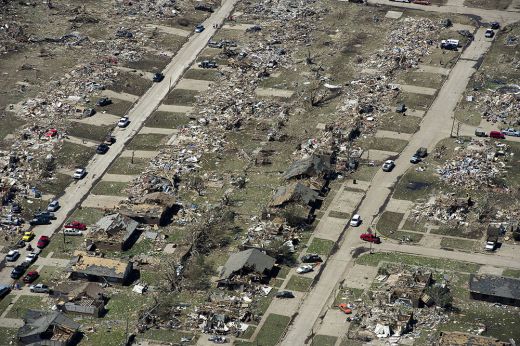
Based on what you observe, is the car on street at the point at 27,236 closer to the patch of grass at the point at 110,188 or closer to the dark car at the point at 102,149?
the patch of grass at the point at 110,188

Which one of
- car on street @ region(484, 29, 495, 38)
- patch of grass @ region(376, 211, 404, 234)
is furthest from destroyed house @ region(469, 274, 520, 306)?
car on street @ region(484, 29, 495, 38)

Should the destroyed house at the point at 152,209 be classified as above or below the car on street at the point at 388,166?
above

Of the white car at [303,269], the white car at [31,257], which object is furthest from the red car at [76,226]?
the white car at [303,269]

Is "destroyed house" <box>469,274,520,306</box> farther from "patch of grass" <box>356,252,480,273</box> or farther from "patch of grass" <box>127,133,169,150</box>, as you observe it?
"patch of grass" <box>127,133,169,150</box>

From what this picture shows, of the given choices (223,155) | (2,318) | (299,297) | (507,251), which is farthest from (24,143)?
(507,251)

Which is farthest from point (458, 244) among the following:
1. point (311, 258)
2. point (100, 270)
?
point (100, 270)

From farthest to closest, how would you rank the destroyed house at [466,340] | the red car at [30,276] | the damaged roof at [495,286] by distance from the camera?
the red car at [30,276], the damaged roof at [495,286], the destroyed house at [466,340]
